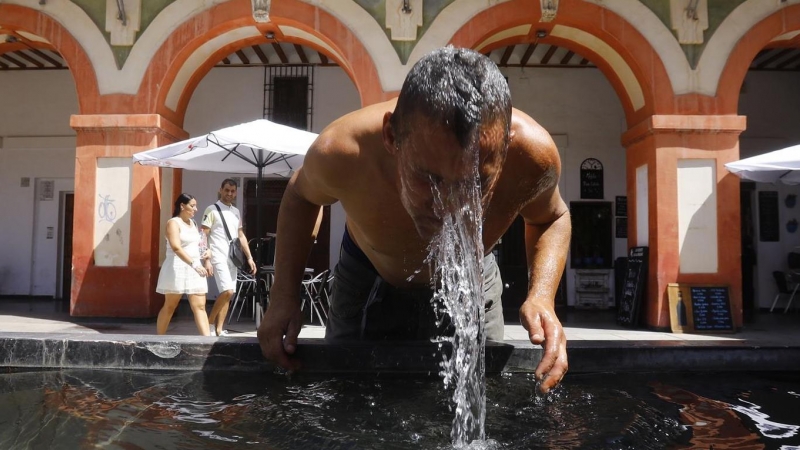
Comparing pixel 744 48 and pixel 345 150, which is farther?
pixel 744 48

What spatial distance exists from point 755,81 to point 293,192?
37.6 feet

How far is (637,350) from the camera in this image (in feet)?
7.06

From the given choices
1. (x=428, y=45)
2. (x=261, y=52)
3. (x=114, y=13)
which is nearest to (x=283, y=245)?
(x=428, y=45)

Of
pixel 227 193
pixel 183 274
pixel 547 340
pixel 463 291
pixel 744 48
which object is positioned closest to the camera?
pixel 547 340

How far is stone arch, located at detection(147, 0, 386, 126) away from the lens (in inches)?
304

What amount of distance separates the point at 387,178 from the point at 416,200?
41 cm

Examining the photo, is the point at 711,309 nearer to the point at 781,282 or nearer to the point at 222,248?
the point at 781,282

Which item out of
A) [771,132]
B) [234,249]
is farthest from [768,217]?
[234,249]

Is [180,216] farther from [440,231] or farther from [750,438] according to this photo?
[750,438]

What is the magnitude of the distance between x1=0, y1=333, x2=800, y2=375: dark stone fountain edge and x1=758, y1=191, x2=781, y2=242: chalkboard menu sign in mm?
9936

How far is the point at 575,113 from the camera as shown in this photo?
11.0 meters

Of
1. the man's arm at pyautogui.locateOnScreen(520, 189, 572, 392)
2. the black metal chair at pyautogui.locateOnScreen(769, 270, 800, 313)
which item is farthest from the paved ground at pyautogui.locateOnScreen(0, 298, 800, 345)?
the man's arm at pyautogui.locateOnScreen(520, 189, 572, 392)

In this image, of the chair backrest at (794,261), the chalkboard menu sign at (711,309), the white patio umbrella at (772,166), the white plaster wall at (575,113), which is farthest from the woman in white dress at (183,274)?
the chair backrest at (794,261)

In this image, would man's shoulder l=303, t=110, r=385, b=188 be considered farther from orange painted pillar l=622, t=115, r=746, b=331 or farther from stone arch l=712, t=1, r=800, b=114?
stone arch l=712, t=1, r=800, b=114
